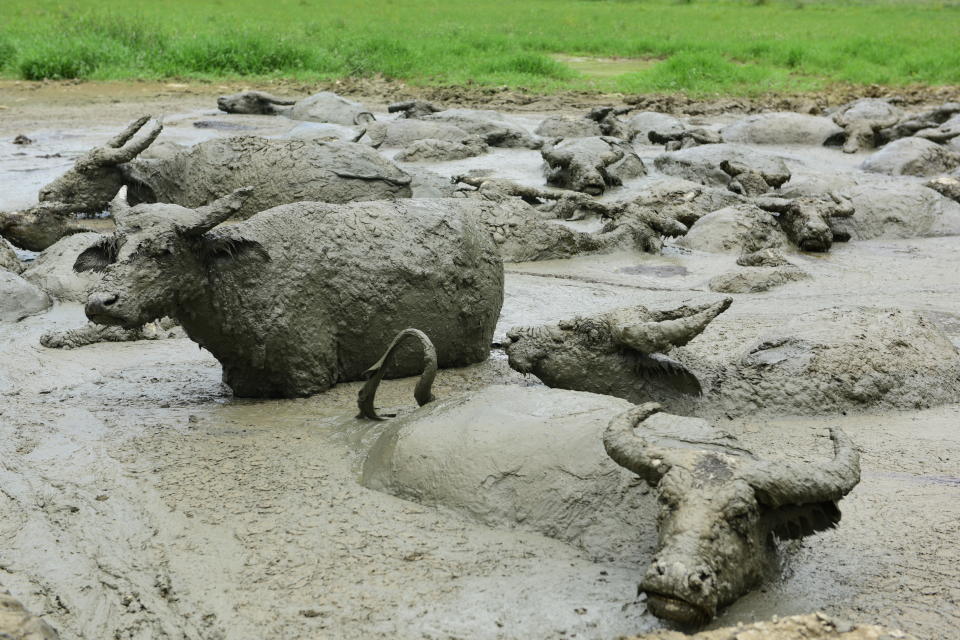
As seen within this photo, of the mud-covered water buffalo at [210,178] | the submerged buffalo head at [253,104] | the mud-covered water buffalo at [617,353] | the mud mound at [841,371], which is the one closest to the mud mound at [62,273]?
the mud-covered water buffalo at [210,178]

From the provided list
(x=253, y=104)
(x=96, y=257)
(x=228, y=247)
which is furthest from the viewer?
(x=253, y=104)

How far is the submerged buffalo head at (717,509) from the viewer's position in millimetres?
3068

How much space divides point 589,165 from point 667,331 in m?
6.23

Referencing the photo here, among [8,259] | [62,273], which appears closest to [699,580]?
[62,273]

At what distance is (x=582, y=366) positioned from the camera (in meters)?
5.14

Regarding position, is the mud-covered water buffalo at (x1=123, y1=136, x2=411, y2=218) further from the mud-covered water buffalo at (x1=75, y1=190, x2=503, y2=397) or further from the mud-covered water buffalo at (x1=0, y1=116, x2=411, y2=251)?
the mud-covered water buffalo at (x1=75, y1=190, x2=503, y2=397)

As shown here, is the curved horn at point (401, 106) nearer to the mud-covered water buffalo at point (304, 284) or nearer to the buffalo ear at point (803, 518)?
the mud-covered water buffalo at point (304, 284)

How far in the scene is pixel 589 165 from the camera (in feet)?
35.6

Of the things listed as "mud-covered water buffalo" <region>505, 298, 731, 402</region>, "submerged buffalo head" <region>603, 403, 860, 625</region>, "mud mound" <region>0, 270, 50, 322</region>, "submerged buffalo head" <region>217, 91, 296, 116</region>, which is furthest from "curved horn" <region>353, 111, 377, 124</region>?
"submerged buffalo head" <region>603, 403, 860, 625</region>

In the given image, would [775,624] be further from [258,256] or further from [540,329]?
[258,256]

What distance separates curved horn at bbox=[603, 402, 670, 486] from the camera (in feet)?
11.3

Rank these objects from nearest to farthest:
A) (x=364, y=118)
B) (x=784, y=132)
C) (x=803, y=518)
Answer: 1. (x=803, y=518)
2. (x=364, y=118)
3. (x=784, y=132)

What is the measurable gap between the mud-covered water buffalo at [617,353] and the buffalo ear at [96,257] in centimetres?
203

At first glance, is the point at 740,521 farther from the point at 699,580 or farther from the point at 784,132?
the point at 784,132
